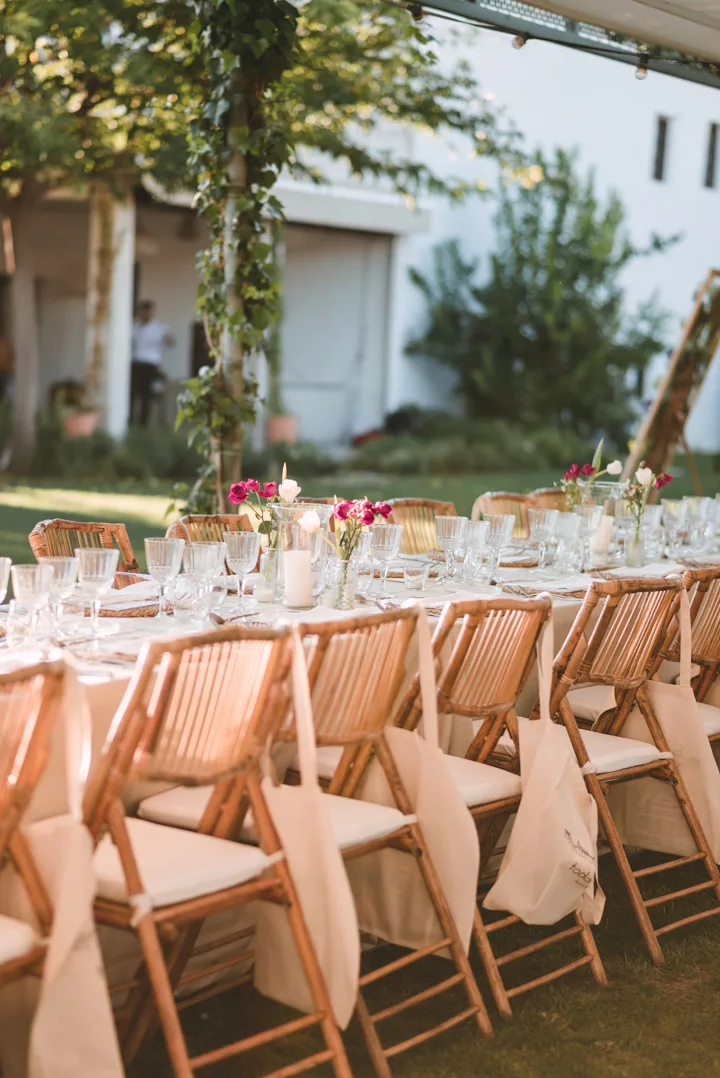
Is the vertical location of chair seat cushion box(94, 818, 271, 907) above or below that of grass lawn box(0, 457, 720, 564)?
below

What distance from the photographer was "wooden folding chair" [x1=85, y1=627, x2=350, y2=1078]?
9.15 feet

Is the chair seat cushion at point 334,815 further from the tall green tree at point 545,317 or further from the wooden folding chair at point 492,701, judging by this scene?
the tall green tree at point 545,317

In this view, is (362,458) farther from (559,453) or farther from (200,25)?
(200,25)

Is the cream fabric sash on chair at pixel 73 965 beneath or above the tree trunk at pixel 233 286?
beneath

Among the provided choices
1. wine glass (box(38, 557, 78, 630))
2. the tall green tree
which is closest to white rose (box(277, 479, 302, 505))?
wine glass (box(38, 557, 78, 630))

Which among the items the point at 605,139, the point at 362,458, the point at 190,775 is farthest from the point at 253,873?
the point at 605,139

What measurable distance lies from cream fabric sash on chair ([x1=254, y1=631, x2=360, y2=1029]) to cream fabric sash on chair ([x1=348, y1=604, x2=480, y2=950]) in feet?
1.28

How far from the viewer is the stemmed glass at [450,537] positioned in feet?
15.9

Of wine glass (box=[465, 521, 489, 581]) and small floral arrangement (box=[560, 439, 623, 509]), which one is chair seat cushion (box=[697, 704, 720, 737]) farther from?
small floral arrangement (box=[560, 439, 623, 509])

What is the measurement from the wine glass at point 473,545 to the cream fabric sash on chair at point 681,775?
811mm

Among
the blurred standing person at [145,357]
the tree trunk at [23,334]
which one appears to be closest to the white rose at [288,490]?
the tree trunk at [23,334]

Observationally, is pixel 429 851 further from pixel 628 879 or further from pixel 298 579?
pixel 298 579

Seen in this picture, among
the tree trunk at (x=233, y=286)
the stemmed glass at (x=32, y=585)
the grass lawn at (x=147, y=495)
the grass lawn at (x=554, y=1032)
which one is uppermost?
the tree trunk at (x=233, y=286)

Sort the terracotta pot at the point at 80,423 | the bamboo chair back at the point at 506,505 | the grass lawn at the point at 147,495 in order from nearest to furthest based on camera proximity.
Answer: the bamboo chair back at the point at 506,505
the grass lawn at the point at 147,495
the terracotta pot at the point at 80,423
